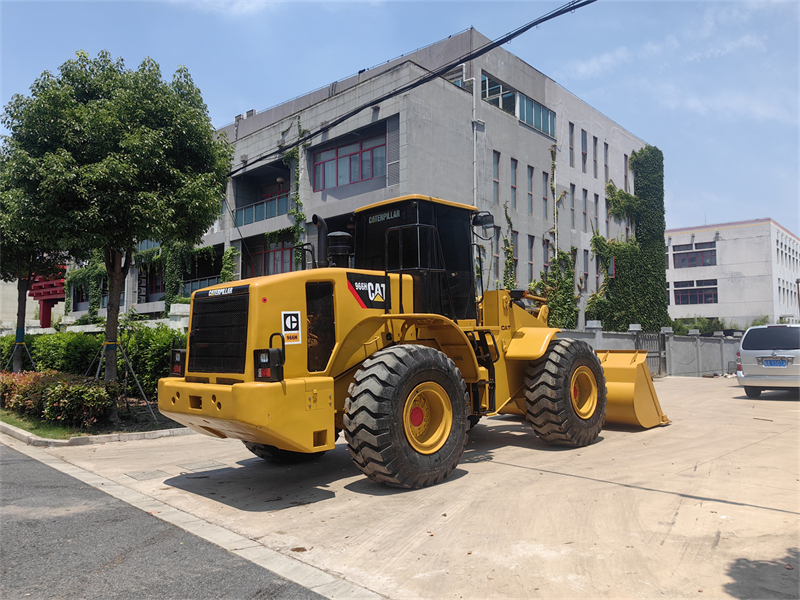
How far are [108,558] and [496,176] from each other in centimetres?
2322

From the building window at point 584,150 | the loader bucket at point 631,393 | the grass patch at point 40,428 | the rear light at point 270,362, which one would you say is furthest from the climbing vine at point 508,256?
the rear light at point 270,362

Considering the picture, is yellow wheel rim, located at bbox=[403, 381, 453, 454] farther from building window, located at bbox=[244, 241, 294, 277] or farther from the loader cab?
building window, located at bbox=[244, 241, 294, 277]

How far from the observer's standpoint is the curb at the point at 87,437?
9.14 metres

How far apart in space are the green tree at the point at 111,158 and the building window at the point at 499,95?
16826mm

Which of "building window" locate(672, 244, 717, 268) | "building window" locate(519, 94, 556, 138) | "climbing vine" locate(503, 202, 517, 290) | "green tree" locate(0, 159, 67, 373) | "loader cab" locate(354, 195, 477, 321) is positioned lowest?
"loader cab" locate(354, 195, 477, 321)

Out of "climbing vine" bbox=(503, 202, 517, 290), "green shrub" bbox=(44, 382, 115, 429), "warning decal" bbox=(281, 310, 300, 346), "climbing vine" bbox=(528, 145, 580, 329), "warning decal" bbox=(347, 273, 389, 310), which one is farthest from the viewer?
"climbing vine" bbox=(528, 145, 580, 329)

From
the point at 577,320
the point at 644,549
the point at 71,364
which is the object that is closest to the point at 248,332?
the point at 644,549

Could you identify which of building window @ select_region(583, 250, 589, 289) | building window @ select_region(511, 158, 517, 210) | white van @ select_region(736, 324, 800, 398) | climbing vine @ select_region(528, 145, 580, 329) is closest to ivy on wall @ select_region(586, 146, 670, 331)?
building window @ select_region(583, 250, 589, 289)

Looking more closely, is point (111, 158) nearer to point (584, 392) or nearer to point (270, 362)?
point (270, 362)

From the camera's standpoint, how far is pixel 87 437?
9.36 meters

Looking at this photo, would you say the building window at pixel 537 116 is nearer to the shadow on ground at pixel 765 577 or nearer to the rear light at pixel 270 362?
the rear light at pixel 270 362

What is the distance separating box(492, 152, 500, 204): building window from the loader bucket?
16092 millimetres

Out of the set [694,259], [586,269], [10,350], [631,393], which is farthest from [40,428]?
[694,259]

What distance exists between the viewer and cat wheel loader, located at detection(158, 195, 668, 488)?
575cm
